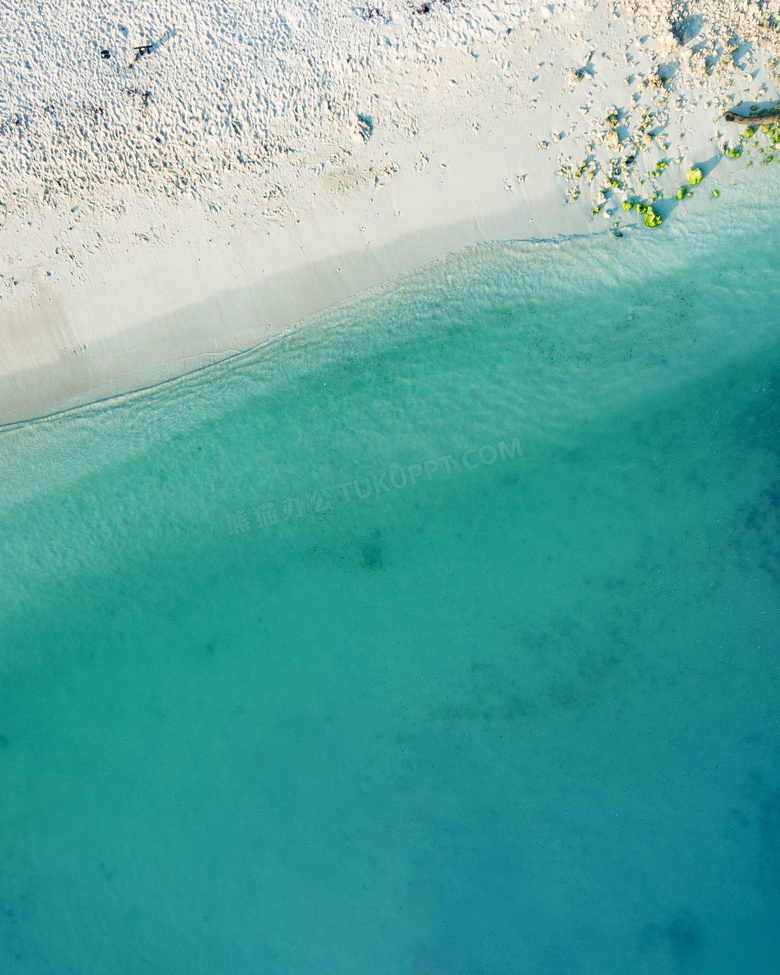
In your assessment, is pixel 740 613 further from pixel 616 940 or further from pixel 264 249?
pixel 264 249

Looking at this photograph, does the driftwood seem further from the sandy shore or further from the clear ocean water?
the clear ocean water

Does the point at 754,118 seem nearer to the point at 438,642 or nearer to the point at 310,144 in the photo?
the point at 310,144

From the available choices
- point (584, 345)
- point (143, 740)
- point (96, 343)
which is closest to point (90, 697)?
point (143, 740)

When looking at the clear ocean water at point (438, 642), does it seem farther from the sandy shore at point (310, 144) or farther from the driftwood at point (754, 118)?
the driftwood at point (754, 118)

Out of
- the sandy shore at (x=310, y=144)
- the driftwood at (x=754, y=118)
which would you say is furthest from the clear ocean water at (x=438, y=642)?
the driftwood at (x=754, y=118)

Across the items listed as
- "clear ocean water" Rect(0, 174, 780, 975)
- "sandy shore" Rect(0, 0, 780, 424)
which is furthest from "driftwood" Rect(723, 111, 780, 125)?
"clear ocean water" Rect(0, 174, 780, 975)

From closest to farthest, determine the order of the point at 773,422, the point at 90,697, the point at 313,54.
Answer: the point at 313,54, the point at 773,422, the point at 90,697
